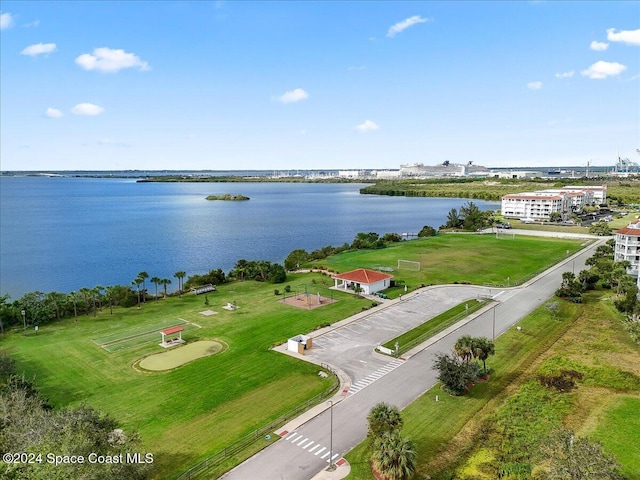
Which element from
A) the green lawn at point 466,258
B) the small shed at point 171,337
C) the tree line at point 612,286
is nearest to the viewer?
the small shed at point 171,337

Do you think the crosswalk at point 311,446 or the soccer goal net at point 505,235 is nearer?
the crosswalk at point 311,446

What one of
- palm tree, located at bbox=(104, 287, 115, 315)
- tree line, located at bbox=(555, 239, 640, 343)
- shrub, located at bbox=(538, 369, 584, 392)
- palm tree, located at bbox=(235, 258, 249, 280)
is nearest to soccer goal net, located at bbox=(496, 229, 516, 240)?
tree line, located at bbox=(555, 239, 640, 343)

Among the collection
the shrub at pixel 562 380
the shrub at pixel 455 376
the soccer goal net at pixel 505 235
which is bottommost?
the shrub at pixel 562 380

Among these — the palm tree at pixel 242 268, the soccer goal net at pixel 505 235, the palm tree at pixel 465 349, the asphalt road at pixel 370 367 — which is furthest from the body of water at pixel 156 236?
the palm tree at pixel 465 349

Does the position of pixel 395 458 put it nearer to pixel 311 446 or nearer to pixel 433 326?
pixel 311 446

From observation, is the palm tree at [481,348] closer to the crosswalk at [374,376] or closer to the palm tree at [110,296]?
the crosswalk at [374,376]

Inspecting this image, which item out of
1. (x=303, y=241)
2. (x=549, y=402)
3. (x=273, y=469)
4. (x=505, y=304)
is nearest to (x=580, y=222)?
(x=303, y=241)
